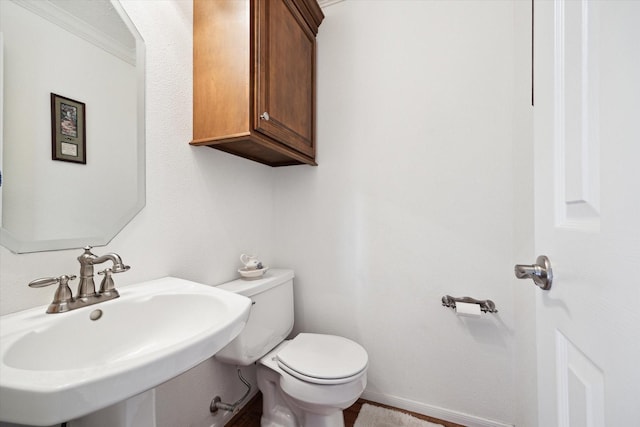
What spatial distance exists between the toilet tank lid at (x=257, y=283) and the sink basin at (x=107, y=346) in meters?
0.26

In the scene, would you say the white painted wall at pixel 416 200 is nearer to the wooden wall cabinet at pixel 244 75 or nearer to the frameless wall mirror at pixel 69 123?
the wooden wall cabinet at pixel 244 75

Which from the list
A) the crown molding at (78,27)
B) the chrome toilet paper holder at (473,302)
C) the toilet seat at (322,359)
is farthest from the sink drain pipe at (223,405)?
the crown molding at (78,27)

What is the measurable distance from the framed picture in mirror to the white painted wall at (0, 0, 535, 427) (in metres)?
0.18

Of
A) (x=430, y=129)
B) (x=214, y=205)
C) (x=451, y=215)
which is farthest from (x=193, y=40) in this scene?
(x=451, y=215)

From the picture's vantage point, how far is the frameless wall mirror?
624 millimetres

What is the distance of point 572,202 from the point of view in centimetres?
41

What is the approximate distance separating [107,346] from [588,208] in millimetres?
1055

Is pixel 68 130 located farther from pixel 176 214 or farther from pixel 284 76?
pixel 284 76

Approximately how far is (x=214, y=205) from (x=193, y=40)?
73 centimetres

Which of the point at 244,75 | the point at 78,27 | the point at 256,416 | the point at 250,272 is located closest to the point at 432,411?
the point at 256,416

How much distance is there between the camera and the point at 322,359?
3.56 feet

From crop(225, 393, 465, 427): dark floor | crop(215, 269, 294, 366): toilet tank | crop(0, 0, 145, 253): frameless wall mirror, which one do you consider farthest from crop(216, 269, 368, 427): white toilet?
crop(0, 0, 145, 253): frameless wall mirror

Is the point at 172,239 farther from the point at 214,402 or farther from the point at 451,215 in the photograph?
the point at 451,215

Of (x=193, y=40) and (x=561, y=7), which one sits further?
(x=193, y=40)
